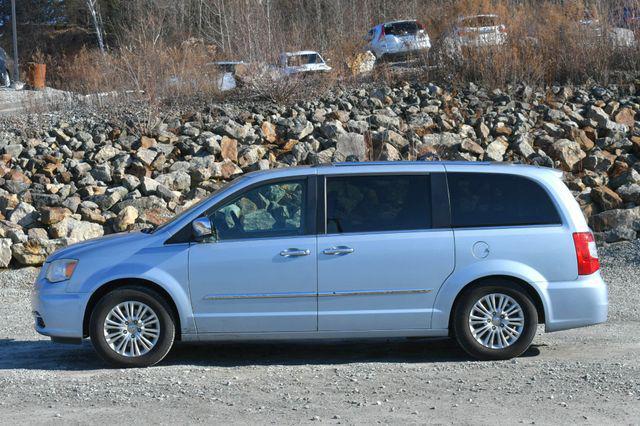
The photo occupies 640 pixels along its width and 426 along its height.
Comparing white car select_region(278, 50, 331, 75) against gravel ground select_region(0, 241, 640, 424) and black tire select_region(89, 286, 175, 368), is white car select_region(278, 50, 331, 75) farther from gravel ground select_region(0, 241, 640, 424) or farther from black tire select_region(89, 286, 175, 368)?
black tire select_region(89, 286, 175, 368)

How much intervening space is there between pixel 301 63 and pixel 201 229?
16.2m

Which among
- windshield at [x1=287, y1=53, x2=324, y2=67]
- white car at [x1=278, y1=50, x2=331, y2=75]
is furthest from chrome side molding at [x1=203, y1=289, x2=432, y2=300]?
windshield at [x1=287, y1=53, x2=324, y2=67]

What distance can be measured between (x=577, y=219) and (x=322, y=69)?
16308 millimetres

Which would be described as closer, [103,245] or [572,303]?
[572,303]

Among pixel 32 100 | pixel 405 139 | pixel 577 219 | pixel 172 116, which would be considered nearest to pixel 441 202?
pixel 577 219

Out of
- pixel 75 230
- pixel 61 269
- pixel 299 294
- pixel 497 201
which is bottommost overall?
pixel 75 230

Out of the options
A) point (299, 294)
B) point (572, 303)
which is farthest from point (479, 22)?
point (299, 294)

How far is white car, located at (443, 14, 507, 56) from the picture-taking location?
79.6ft

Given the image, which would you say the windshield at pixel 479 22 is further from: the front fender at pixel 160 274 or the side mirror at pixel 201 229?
the front fender at pixel 160 274

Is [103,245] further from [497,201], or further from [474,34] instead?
[474,34]

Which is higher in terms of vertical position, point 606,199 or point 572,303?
point 572,303

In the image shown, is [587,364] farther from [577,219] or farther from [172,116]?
[172,116]

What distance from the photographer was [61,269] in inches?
327

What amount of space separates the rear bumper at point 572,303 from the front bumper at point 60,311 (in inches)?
158
